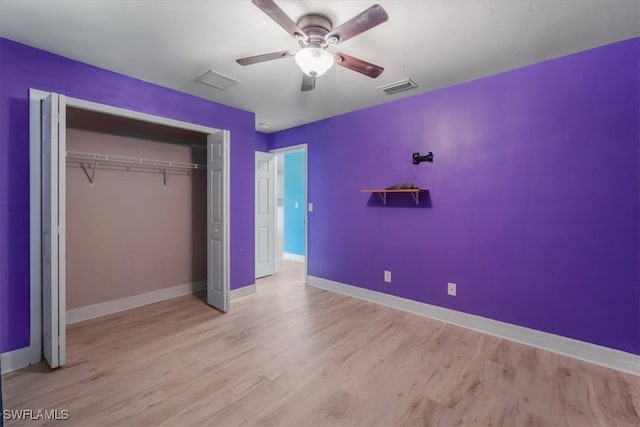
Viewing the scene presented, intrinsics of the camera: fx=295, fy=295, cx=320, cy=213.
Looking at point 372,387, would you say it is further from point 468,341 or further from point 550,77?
point 550,77

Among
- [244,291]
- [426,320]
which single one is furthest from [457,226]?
[244,291]

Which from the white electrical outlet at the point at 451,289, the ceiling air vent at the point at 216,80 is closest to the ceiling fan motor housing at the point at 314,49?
the ceiling air vent at the point at 216,80

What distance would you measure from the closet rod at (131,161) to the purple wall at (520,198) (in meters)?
2.31

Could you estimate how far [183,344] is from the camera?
2682 mm

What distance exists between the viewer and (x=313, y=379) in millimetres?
2180

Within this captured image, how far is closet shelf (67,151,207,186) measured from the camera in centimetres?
317

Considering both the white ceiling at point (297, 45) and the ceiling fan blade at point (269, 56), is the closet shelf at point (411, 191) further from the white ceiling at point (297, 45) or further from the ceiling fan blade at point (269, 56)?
the ceiling fan blade at point (269, 56)

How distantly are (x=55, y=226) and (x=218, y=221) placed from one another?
152cm

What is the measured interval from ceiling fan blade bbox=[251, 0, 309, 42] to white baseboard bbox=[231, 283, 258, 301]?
3.13m

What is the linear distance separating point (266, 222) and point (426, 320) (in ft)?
9.75

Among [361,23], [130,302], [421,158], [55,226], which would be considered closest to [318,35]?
[361,23]

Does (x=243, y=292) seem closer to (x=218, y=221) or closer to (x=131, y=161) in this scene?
(x=218, y=221)

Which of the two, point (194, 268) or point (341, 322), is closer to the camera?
point (341, 322)

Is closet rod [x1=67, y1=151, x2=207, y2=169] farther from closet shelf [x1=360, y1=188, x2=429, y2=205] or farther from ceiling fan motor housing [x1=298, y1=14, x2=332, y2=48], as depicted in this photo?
ceiling fan motor housing [x1=298, y1=14, x2=332, y2=48]
